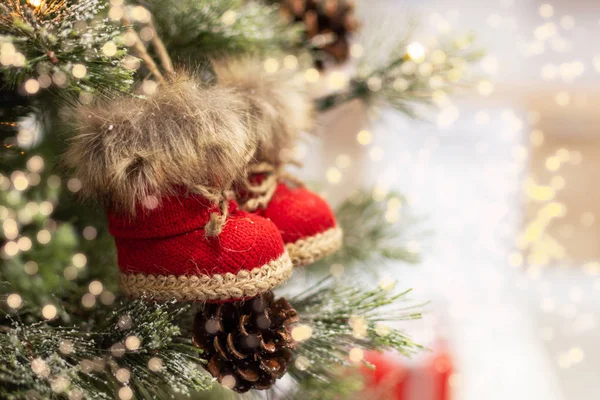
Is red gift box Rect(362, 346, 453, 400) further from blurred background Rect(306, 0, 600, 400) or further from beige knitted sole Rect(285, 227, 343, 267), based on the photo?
beige knitted sole Rect(285, 227, 343, 267)

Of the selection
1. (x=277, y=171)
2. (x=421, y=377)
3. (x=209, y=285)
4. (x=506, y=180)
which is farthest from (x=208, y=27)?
(x=506, y=180)

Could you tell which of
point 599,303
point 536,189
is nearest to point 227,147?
point 536,189

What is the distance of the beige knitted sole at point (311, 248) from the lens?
0.43 meters

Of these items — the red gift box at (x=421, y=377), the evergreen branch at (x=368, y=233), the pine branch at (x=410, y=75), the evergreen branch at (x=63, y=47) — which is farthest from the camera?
the red gift box at (x=421, y=377)

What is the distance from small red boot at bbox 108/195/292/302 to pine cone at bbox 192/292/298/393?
31mm

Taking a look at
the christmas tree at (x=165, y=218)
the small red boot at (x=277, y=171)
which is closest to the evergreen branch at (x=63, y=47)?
the christmas tree at (x=165, y=218)

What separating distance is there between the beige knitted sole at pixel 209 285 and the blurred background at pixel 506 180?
861 mm

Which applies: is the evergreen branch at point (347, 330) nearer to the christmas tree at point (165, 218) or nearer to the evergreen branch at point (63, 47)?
the christmas tree at point (165, 218)

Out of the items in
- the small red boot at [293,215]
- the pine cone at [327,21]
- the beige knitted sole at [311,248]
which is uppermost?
the pine cone at [327,21]

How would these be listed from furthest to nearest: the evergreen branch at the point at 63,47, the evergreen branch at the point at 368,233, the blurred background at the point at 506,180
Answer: the blurred background at the point at 506,180, the evergreen branch at the point at 368,233, the evergreen branch at the point at 63,47

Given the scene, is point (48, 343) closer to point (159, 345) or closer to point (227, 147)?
point (159, 345)

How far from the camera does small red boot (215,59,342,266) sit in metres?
0.43

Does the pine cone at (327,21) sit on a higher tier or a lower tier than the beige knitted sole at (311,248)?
higher

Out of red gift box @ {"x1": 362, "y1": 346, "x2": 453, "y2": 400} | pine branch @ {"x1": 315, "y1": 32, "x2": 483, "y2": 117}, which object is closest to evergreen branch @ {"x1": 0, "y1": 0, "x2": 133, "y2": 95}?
pine branch @ {"x1": 315, "y1": 32, "x2": 483, "y2": 117}
